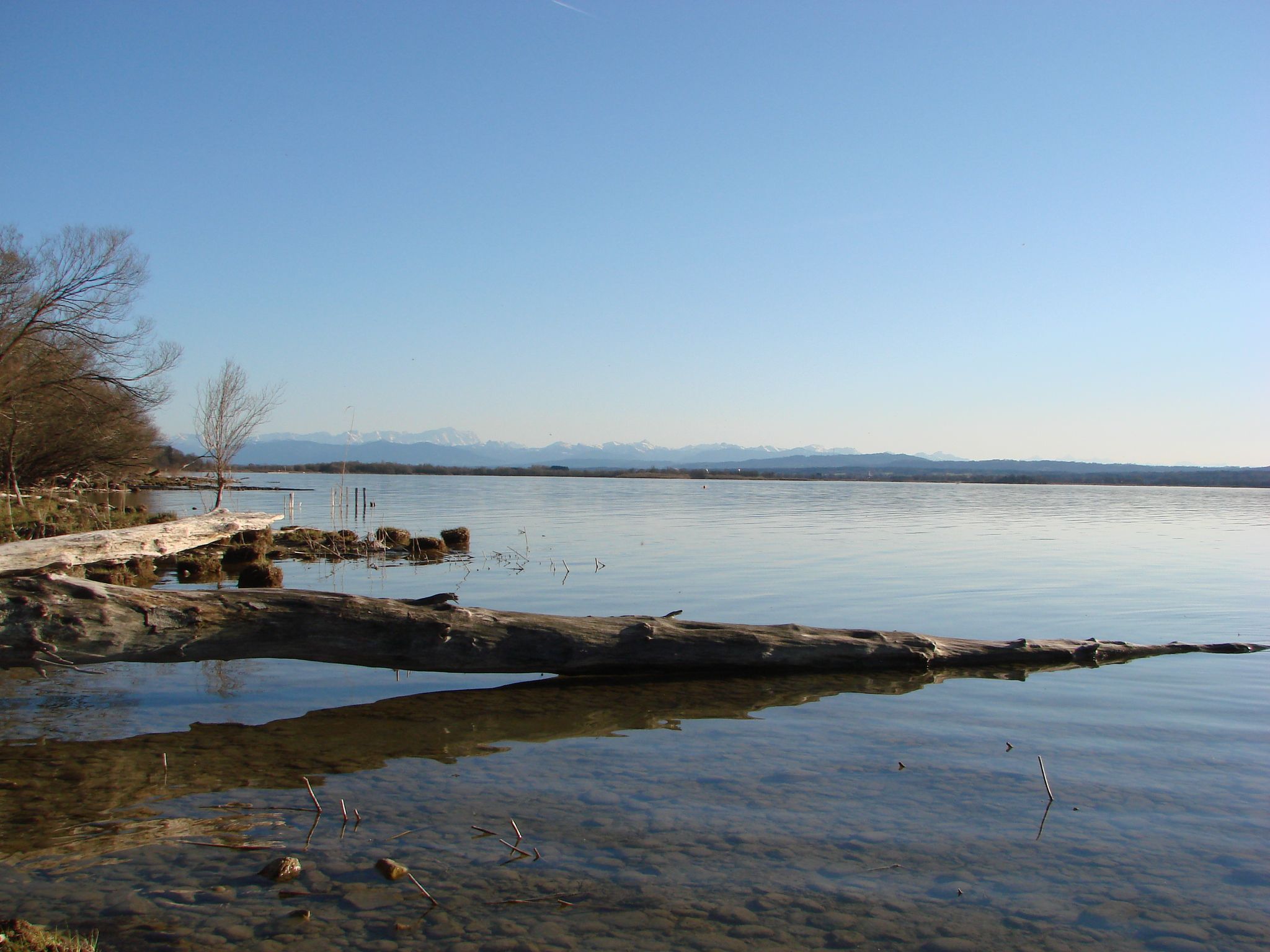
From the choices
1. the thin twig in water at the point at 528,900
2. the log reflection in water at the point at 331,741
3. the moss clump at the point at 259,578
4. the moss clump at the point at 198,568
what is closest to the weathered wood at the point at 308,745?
the log reflection in water at the point at 331,741

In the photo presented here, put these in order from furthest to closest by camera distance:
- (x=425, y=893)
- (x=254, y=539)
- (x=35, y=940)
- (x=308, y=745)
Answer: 1. (x=254, y=539)
2. (x=308, y=745)
3. (x=425, y=893)
4. (x=35, y=940)

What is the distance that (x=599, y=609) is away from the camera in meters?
13.2

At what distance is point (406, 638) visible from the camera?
758 centimetres

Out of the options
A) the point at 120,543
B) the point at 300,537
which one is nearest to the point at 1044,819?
the point at 120,543

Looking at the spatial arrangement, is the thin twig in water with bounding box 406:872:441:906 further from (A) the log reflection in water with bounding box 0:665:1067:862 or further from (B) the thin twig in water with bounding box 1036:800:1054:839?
(B) the thin twig in water with bounding box 1036:800:1054:839

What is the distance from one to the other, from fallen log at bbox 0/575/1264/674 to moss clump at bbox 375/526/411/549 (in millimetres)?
16139

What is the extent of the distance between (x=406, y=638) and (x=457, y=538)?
16.8 metres

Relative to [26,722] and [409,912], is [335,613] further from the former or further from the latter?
[409,912]

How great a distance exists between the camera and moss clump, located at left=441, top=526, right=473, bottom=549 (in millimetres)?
23859

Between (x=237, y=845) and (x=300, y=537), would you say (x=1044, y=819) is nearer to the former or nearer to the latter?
(x=237, y=845)

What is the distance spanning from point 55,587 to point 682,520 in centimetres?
2945

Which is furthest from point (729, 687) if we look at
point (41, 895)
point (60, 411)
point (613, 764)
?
point (60, 411)

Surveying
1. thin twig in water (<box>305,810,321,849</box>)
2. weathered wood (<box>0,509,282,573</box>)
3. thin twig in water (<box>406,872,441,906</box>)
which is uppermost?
weathered wood (<box>0,509,282,573</box>)

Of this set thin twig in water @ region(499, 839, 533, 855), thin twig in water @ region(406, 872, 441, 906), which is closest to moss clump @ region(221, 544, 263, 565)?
thin twig in water @ region(499, 839, 533, 855)
